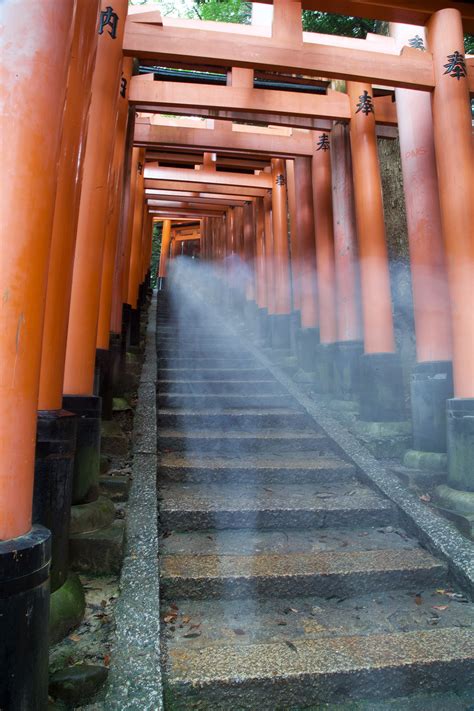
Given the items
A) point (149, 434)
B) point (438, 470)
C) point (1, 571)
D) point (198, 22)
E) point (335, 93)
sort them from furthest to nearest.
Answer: point (335, 93) → point (198, 22) → point (149, 434) → point (438, 470) → point (1, 571)

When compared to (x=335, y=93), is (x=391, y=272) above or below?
below

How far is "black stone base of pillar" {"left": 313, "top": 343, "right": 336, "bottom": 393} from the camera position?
7207 mm

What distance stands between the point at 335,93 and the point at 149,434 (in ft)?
16.3

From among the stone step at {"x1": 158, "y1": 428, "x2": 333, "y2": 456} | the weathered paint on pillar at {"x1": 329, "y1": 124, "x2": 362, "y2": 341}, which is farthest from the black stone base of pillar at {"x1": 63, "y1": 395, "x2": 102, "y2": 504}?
the weathered paint on pillar at {"x1": 329, "y1": 124, "x2": 362, "y2": 341}

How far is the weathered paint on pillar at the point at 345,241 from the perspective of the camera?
6.73 meters

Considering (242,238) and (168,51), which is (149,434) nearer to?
(168,51)

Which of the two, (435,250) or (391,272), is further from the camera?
(391,272)

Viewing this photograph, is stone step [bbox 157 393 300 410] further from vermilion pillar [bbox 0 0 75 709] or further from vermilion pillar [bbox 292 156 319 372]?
vermilion pillar [bbox 0 0 75 709]

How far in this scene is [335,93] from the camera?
21.6 ft

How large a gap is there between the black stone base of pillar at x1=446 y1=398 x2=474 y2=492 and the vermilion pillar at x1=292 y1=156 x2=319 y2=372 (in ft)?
13.2

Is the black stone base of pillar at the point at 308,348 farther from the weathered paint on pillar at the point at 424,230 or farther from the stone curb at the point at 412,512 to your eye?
the weathered paint on pillar at the point at 424,230

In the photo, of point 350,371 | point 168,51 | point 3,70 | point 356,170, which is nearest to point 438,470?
point 350,371

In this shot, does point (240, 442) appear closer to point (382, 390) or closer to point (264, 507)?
point (264, 507)

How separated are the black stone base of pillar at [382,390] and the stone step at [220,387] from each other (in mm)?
1445
